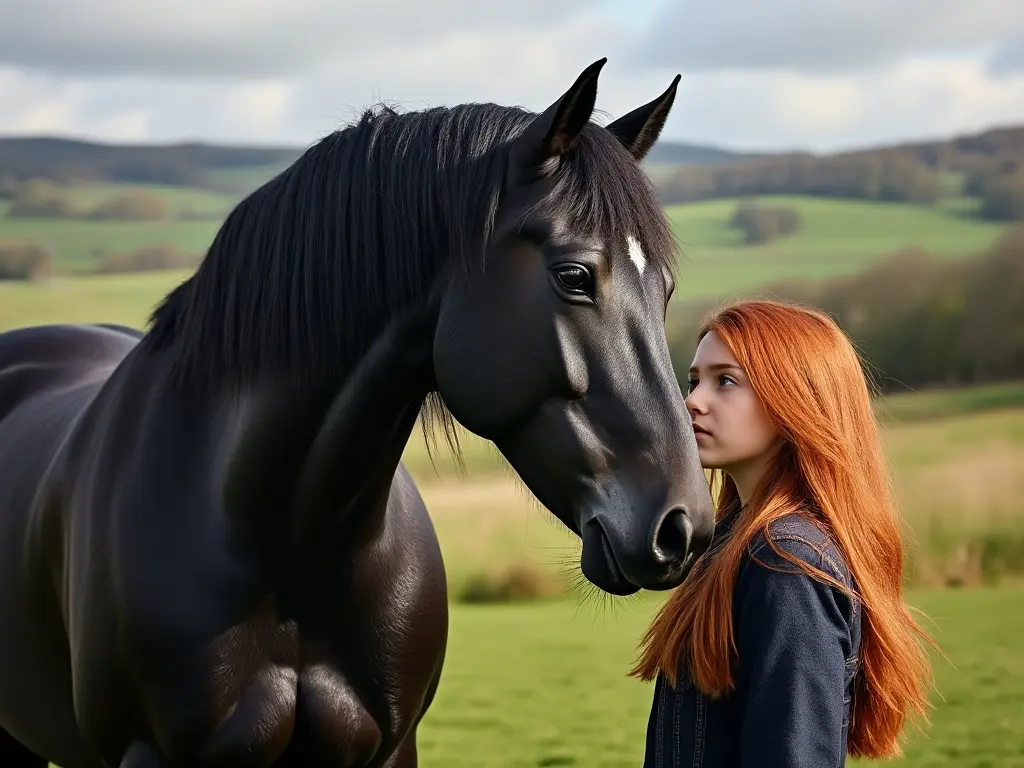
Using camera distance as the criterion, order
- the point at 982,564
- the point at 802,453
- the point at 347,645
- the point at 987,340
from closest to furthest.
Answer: the point at 802,453 → the point at 347,645 → the point at 982,564 → the point at 987,340

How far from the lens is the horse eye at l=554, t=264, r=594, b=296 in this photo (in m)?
1.71

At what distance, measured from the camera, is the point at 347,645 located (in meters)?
2.17

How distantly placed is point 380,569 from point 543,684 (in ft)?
18.2

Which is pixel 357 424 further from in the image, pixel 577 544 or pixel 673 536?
pixel 673 536

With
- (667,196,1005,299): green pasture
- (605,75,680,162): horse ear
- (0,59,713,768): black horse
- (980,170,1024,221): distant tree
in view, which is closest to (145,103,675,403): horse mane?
(0,59,713,768): black horse

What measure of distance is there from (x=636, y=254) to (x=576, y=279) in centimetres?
12

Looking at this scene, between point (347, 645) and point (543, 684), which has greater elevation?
point (347, 645)

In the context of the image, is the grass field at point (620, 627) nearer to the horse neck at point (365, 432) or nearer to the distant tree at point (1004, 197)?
the horse neck at point (365, 432)

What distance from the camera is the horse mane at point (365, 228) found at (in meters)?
1.80

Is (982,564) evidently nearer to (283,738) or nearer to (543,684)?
(543,684)

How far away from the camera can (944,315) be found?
18.5m

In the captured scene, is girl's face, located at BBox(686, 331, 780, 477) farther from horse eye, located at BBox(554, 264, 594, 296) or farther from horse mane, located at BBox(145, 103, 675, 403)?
horse eye, located at BBox(554, 264, 594, 296)

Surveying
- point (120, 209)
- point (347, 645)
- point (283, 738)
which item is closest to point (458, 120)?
point (347, 645)

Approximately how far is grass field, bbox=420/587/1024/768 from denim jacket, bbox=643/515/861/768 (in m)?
2.02
